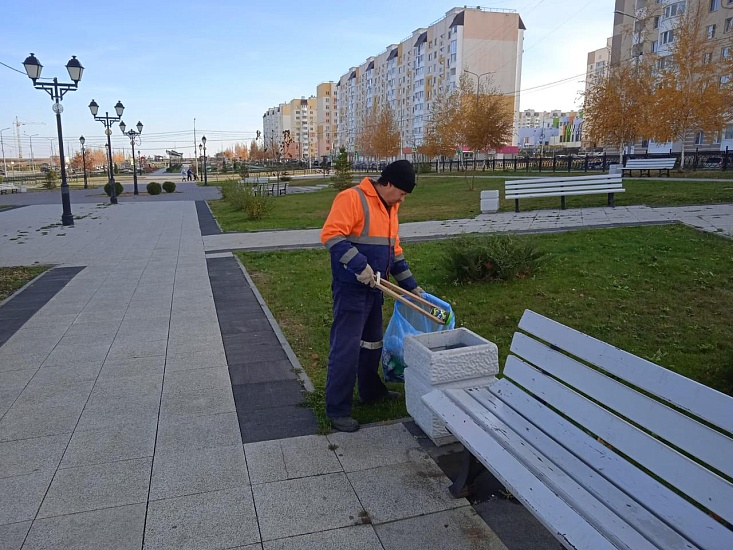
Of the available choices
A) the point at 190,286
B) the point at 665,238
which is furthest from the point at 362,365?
the point at 665,238

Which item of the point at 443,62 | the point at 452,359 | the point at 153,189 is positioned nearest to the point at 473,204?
the point at 452,359

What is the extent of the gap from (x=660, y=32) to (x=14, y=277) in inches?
Answer: 2247

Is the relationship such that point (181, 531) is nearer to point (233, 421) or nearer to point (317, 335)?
point (233, 421)

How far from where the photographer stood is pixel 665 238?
9078 mm

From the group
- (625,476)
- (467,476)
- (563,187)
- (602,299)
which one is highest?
(563,187)

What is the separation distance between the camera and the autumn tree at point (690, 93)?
83.1 feet

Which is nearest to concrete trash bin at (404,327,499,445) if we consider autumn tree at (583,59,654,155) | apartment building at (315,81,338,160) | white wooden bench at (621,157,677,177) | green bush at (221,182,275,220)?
green bush at (221,182,275,220)

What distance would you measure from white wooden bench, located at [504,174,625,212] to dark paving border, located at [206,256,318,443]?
9.27 m

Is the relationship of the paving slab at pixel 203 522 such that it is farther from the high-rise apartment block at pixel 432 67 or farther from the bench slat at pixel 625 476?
the high-rise apartment block at pixel 432 67

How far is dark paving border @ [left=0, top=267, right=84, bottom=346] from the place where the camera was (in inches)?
254

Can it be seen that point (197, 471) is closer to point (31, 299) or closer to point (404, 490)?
point (404, 490)

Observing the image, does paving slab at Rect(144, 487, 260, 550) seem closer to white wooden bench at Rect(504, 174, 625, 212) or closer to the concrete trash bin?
the concrete trash bin

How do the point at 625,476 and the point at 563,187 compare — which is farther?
the point at 563,187

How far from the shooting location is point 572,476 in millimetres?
2467
